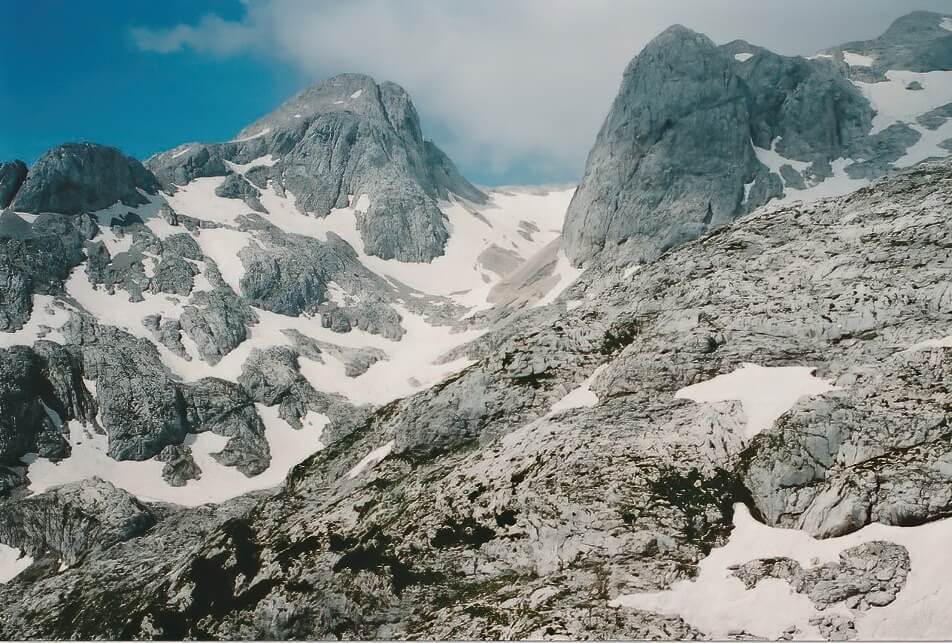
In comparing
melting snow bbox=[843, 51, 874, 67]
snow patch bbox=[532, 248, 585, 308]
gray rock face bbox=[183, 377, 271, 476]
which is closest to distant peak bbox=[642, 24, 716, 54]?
snow patch bbox=[532, 248, 585, 308]

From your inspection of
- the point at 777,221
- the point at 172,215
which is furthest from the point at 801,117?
the point at 172,215

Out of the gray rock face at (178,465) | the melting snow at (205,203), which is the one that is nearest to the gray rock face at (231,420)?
the gray rock face at (178,465)

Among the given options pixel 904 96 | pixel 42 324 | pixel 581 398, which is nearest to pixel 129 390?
pixel 42 324

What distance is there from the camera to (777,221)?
49.8m

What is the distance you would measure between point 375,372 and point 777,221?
90333 millimetres

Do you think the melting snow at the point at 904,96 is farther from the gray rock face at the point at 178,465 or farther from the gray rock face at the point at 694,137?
the gray rock face at the point at 178,465

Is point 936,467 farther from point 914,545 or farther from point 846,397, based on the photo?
point 846,397

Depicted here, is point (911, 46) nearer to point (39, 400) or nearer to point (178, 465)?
point (178, 465)

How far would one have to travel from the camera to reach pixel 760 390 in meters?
34.0

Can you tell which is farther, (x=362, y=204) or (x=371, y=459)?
(x=362, y=204)

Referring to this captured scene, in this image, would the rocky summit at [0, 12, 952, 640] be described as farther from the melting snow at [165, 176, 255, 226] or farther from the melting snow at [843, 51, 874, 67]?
the melting snow at [843, 51, 874, 67]

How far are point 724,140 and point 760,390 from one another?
103498 millimetres

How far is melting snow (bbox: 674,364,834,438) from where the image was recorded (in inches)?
1254

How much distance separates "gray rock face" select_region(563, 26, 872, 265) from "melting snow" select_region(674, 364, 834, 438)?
7931 centimetres
